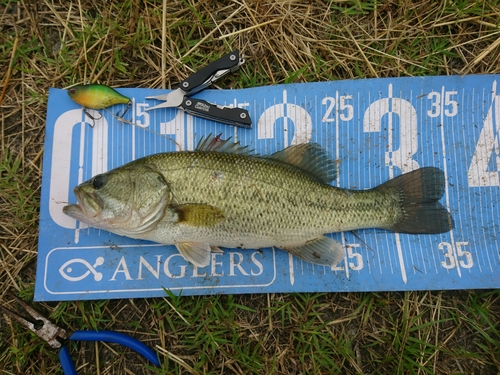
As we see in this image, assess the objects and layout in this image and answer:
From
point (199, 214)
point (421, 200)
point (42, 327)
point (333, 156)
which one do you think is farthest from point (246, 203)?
point (42, 327)

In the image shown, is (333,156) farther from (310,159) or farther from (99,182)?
(99,182)

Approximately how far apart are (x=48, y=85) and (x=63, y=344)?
215cm

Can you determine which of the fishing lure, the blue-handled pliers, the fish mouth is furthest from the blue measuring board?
the fish mouth

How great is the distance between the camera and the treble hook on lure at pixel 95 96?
272cm

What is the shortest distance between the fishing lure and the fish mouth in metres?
0.85

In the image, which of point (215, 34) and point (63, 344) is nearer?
point (63, 344)

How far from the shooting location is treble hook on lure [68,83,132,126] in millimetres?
2717

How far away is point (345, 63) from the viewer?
2791mm

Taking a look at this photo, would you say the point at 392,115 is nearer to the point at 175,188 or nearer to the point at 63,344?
the point at 175,188

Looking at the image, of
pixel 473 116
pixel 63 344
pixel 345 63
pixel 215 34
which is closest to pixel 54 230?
pixel 63 344

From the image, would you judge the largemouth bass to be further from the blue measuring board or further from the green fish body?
the green fish body

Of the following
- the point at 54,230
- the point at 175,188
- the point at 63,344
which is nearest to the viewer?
the point at 175,188

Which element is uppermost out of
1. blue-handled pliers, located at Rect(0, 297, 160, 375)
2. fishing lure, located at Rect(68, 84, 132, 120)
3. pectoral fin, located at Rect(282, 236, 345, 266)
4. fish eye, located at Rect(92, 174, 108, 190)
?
fishing lure, located at Rect(68, 84, 132, 120)

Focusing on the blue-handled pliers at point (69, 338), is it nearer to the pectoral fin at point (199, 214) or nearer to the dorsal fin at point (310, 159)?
the pectoral fin at point (199, 214)
